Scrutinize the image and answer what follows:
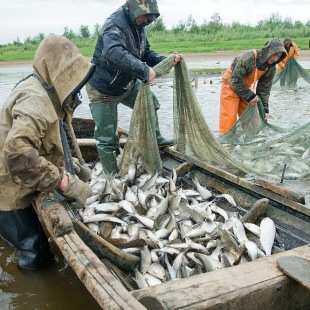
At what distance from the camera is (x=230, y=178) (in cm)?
477

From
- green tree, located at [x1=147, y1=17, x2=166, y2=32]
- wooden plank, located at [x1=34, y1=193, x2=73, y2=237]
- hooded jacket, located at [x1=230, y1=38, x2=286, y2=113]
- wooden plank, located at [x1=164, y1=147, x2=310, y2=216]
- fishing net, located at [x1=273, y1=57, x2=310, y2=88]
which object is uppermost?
green tree, located at [x1=147, y1=17, x2=166, y2=32]

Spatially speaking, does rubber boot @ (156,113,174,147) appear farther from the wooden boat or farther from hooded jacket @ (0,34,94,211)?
hooded jacket @ (0,34,94,211)

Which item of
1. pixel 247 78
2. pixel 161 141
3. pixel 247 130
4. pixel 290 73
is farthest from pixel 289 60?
pixel 161 141

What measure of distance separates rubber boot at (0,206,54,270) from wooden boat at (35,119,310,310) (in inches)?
13.6

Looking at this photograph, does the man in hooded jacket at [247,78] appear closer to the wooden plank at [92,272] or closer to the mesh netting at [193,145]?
the mesh netting at [193,145]

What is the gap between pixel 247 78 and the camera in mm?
7672

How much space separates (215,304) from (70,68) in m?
2.24

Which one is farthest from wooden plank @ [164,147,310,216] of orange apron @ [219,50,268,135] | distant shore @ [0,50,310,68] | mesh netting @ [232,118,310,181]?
distant shore @ [0,50,310,68]

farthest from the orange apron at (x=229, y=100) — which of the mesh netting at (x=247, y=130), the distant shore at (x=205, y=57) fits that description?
the distant shore at (x=205, y=57)

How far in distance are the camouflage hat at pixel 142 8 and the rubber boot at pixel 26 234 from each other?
114 inches

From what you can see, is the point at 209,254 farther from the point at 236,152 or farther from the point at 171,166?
the point at 236,152

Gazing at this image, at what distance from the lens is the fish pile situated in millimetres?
3494

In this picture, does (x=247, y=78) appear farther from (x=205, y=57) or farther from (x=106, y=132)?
(x=205, y=57)

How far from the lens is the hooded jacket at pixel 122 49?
5.11 metres
